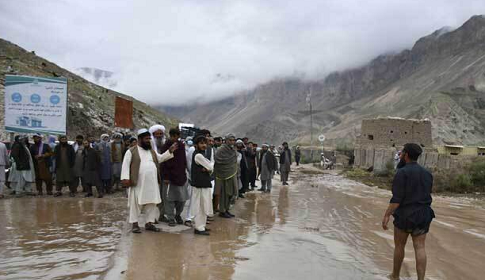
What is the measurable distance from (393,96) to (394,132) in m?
56.5

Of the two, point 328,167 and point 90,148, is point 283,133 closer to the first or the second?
point 328,167

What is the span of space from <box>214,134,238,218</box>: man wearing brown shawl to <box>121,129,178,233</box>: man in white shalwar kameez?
1768 millimetres

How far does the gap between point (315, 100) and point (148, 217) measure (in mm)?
108518

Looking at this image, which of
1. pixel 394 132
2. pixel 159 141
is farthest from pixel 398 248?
pixel 394 132

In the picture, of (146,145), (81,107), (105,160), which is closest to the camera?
(146,145)

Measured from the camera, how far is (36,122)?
382 inches

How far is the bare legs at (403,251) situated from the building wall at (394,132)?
76.7 ft

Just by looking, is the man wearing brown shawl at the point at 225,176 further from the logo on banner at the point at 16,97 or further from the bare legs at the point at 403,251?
the logo on banner at the point at 16,97

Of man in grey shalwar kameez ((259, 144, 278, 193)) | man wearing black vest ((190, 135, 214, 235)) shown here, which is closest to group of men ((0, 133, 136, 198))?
man wearing black vest ((190, 135, 214, 235))

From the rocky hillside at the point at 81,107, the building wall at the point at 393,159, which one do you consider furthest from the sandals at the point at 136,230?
the building wall at the point at 393,159

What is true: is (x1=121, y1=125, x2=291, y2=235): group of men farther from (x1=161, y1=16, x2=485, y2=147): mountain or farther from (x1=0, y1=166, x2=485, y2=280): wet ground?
(x1=161, y1=16, x2=485, y2=147): mountain

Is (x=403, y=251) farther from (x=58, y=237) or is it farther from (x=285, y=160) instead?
(x=285, y=160)

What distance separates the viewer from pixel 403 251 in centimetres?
Result: 441

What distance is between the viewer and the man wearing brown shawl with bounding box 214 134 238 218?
24.6ft
